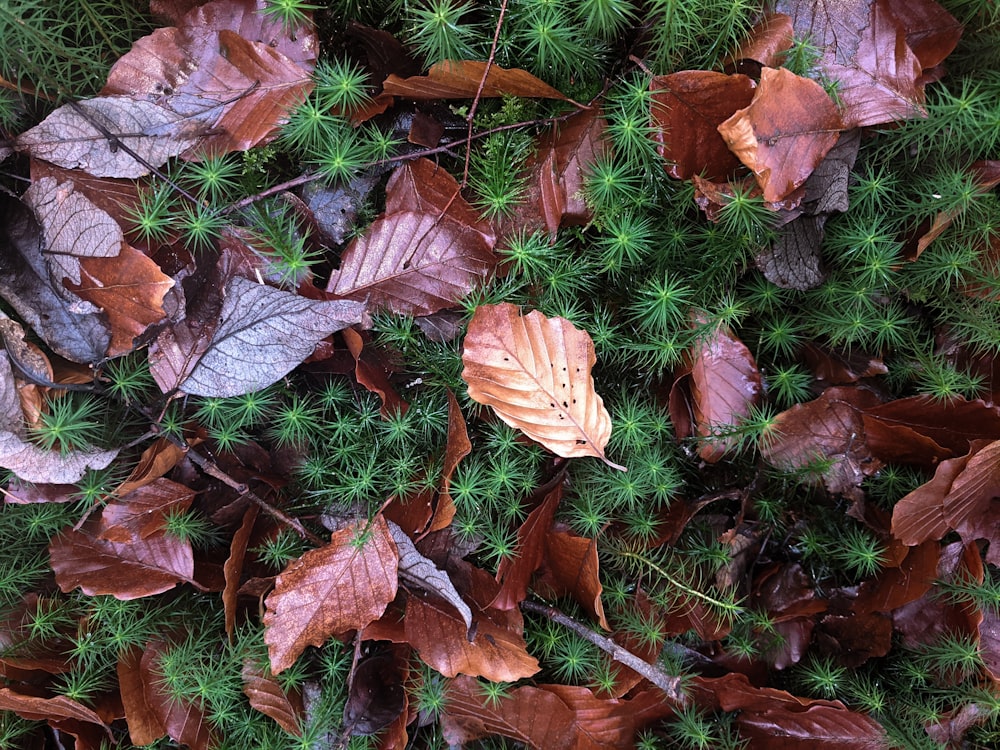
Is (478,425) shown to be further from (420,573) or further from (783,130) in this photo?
(783,130)

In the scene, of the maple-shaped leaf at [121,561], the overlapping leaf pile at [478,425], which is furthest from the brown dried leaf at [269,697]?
the maple-shaped leaf at [121,561]

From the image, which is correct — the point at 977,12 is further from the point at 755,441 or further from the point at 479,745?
the point at 479,745

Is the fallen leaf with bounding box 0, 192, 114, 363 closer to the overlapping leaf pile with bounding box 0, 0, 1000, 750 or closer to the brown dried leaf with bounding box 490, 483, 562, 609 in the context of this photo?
the overlapping leaf pile with bounding box 0, 0, 1000, 750

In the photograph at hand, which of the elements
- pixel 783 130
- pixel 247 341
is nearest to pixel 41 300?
pixel 247 341

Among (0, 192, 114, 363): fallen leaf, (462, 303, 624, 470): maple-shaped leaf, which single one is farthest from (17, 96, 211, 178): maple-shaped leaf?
(462, 303, 624, 470): maple-shaped leaf

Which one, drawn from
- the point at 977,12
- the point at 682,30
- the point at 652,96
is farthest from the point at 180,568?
the point at 977,12

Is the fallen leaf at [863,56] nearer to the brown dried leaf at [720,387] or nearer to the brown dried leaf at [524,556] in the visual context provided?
the brown dried leaf at [720,387]

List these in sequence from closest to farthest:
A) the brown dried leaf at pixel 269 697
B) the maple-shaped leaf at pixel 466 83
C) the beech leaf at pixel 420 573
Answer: the maple-shaped leaf at pixel 466 83, the beech leaf at pixel 420 573, the brown dried leaf at pixel 269 697
